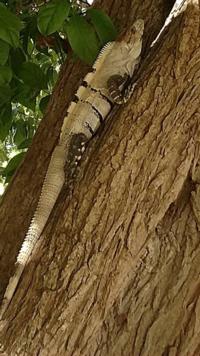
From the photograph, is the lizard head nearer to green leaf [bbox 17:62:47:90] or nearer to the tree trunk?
the tree trunk

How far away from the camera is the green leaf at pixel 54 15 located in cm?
201

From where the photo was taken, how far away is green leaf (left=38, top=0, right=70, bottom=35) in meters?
2.01

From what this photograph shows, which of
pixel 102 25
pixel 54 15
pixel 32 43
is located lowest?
pixel 54 15

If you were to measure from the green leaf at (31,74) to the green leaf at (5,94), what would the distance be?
0.08 metres

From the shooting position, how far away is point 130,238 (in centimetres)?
189

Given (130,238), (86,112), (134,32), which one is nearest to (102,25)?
(134,32)

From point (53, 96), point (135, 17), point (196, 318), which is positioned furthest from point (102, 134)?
point (196, 318)

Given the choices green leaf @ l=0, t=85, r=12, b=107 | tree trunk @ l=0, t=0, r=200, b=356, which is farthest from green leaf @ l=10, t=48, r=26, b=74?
tree trunk @ l=0, t=0, r=200, b=356

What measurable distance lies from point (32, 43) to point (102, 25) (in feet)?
2.92

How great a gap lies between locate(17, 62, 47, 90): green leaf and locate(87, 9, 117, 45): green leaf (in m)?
0.35

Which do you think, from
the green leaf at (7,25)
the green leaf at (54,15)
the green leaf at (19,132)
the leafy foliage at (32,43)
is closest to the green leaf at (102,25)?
the leafy foliage at (32,43)

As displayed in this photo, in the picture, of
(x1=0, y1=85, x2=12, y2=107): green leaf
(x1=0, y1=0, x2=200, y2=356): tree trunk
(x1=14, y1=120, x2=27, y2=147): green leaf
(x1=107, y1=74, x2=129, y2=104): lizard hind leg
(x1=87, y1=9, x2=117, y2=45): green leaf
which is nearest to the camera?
(x1=0, y1=0, x2=200, y2=356): tree trunk

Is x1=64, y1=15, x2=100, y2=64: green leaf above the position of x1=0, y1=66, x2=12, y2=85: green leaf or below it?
above

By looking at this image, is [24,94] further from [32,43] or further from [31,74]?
[32,43]
